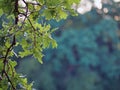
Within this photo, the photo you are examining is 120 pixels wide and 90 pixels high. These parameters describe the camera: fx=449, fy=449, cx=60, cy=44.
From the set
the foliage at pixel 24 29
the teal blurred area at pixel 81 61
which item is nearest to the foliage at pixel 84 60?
the teal blurred area at pixel 81 61

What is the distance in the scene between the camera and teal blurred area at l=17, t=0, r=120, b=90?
48.1 ft

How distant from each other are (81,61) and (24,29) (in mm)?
13107

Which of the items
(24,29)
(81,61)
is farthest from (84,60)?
(24,29)

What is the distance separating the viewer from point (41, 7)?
167 centimetres

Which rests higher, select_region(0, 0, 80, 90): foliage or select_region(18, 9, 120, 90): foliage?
select_region(0, 0, 80, 90): foliage

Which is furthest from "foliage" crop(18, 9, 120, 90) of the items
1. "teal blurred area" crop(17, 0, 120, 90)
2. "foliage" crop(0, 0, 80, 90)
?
"foliage" crop(0, 0, 80, 90)

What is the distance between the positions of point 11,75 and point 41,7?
0.29 meters

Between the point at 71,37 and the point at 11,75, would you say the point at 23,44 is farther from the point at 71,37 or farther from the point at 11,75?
the point at 71,37

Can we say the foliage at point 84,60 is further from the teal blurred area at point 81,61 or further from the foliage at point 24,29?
the foliage at point 24,29

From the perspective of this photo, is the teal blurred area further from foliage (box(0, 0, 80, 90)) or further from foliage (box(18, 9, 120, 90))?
foliage (box(0, 0, 80, 90))

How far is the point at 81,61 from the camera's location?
48.3 ft

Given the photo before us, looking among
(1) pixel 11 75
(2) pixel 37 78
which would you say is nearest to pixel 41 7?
(1) pixel 11 75

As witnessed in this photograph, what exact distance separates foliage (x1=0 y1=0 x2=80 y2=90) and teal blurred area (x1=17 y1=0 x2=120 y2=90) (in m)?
12.7

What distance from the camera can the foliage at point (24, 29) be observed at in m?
1.65
